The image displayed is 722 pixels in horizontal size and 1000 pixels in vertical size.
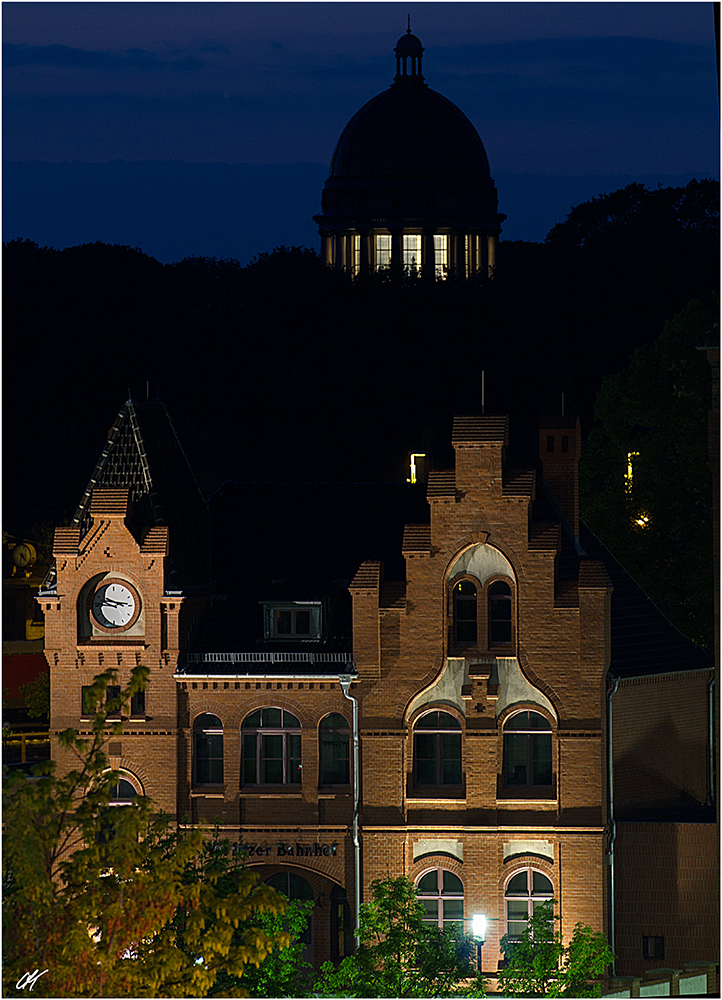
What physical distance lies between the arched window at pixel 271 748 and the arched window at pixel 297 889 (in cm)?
256

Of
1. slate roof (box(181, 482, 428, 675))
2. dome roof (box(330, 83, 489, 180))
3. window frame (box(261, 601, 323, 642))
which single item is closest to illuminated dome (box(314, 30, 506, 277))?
dome roof (box(330, 83, 489, 180))

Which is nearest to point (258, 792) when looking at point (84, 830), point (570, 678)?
point (570, 678)

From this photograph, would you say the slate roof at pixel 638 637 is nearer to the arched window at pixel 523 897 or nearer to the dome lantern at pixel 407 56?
the arched window at pixel 523 897

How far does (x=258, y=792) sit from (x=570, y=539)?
1140 centimetres

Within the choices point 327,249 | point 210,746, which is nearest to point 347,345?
point 327,249

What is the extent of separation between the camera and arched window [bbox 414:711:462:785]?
57.2 metres

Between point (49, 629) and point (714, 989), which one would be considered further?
point (49, 629)

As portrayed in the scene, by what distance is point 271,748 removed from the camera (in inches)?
2282

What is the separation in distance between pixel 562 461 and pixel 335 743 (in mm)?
10806

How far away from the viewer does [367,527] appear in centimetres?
6153

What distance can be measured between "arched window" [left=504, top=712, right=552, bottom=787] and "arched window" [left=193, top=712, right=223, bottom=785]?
311 inches

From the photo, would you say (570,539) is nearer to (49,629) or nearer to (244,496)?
(244,496)

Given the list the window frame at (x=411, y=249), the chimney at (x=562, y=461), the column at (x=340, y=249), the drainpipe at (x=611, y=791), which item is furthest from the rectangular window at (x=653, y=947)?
the column at (x=340, y=249)

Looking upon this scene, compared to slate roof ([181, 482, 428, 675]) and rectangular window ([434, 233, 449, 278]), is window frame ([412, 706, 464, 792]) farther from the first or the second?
rectangular window ([434, 233, 449, 278])
